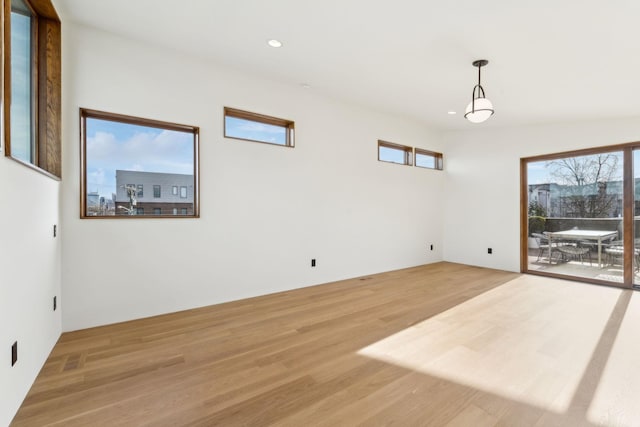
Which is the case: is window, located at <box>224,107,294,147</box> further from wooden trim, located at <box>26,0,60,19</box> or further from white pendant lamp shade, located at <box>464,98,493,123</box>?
white pendant lamp shade, located at <box>464,98,493,123</box>

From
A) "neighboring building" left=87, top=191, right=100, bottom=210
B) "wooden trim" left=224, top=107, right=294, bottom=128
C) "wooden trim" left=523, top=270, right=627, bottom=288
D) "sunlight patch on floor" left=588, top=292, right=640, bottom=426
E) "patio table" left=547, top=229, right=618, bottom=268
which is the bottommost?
"sunlight patch on floor" left=588, top=292, right=640, bottom=426

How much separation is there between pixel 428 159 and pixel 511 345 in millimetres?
4547

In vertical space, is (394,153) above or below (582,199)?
above

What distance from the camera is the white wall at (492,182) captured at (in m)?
5.01

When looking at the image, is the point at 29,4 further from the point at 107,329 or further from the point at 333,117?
the point at 333,117

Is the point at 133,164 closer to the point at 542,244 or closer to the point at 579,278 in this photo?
the point at 542,244

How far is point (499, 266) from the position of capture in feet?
18.6

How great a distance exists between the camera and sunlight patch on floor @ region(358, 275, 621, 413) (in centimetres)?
197

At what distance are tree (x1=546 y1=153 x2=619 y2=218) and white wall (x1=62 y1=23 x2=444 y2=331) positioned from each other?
2.69 m

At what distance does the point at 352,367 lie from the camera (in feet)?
7.12

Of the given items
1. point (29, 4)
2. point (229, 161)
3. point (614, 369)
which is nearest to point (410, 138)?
point (229, 161)

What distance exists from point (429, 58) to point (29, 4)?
145 inches

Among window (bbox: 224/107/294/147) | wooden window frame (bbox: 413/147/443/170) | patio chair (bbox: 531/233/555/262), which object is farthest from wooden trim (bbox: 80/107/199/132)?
patio chair (bbox: 531/233/555/262)

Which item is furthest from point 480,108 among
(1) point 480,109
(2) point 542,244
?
(2) point 542,244
